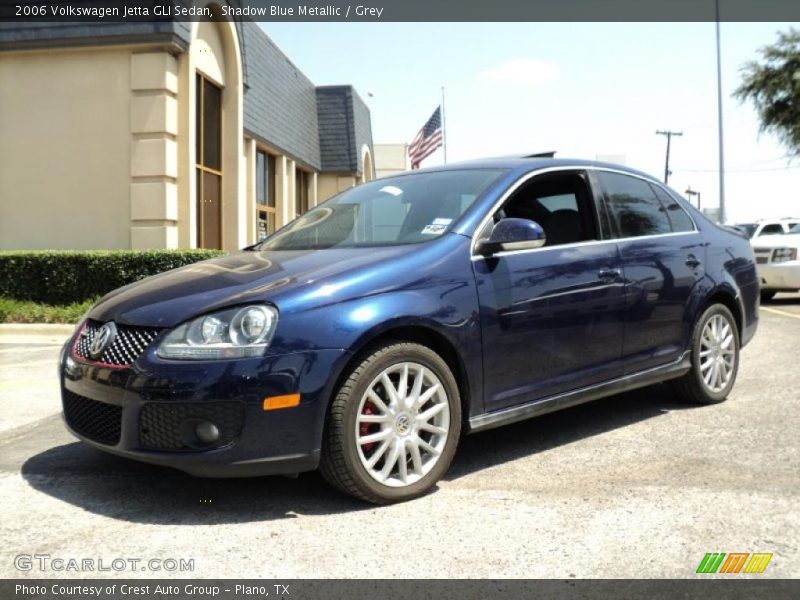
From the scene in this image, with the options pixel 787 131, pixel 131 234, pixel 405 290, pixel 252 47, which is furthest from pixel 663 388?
pixel 787 131

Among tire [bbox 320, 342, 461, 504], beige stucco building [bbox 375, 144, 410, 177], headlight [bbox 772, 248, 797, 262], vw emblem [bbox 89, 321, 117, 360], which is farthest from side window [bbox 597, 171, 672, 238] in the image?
beige stucco building [bbox 375, 144, 410, 177]

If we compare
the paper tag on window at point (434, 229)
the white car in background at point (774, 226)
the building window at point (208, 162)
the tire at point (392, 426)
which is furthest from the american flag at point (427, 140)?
the tire at point (392, 426)

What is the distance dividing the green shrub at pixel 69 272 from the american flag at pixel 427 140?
18.5 meters

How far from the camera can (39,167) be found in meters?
12.8

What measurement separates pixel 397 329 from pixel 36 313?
886 centimetres

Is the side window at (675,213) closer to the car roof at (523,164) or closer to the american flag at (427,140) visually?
the car roof at (523,164)

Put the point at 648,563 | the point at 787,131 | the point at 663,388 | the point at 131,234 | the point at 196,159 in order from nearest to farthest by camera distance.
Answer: the point at 648,563
the point at 663,388
the point at 131,234
the point at 196,159
the point at 787,131

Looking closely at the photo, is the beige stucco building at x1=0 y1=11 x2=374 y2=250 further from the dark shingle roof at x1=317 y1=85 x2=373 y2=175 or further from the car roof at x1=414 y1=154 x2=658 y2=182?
the dark shingle roof at x1=317 y1=85 x2=373 y2=175

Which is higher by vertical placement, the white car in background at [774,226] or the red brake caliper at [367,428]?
the white car in background at [774,226]

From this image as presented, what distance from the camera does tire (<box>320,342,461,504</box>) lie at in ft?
10.4

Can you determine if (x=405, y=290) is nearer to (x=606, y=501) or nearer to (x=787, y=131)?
(x=606, y=501)

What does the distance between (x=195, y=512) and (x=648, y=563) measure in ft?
6.14

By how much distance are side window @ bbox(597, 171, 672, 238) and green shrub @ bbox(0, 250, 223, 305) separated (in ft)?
26.7
